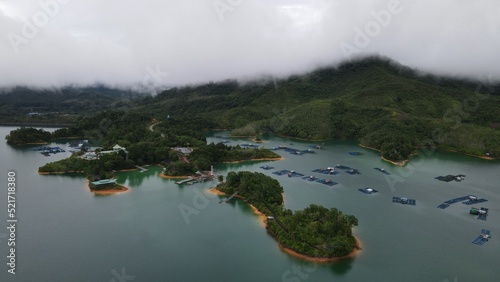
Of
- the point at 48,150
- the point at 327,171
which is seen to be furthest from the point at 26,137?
the point at 327,171

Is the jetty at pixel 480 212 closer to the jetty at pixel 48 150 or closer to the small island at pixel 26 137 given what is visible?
the jetty at pixel 48 150

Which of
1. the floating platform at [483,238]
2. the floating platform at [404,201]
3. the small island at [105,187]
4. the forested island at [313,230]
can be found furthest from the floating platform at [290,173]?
the floating platform at [483,238]

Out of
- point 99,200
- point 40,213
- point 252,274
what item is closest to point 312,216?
point 252,274

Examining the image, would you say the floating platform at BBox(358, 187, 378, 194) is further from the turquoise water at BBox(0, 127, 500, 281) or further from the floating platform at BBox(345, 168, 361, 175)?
the floating platform at BBox(345, 168, 361, 175)

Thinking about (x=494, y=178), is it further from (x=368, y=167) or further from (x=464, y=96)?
(x=464, y=96)

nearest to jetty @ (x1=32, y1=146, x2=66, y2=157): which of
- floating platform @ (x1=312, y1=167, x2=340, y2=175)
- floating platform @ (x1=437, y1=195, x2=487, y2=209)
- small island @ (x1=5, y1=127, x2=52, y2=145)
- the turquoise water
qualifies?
small island @ (x1=5, y1=127, x2=52, y2=145)

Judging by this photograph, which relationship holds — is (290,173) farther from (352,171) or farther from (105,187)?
(105,187)
